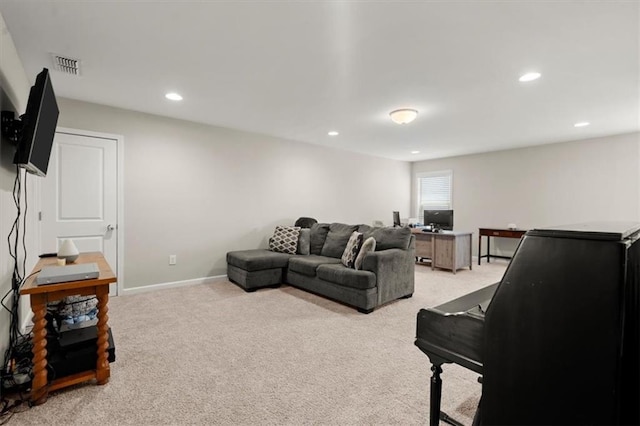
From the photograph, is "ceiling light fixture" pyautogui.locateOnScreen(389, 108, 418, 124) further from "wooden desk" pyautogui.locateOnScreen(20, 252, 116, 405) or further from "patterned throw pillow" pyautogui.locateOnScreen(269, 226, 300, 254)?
"wooden desk" pyautogui.locateOnScreen(20, 252, 116, 405)

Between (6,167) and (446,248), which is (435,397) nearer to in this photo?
(6,167)

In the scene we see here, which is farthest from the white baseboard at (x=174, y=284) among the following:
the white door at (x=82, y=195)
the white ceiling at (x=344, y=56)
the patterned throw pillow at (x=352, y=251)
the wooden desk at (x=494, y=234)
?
the wooden desk at (x=494, y=234)

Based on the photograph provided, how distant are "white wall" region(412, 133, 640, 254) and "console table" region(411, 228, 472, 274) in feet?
4.38

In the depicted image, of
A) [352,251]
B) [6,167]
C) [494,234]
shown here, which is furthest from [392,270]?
[494,234]

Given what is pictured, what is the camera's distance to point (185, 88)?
3.14m

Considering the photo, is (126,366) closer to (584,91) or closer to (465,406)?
(465,406)

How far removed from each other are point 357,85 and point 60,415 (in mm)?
3293

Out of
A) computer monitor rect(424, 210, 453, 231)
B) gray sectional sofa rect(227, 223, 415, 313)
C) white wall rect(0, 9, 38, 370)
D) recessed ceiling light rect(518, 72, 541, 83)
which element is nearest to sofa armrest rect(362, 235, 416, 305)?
gray sectional sofa rect(227, 223, 415, 313)

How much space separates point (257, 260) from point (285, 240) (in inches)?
29.6

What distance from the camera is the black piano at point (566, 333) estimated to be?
0.86 meters

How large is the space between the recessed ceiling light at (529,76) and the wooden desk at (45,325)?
3720 millimetres

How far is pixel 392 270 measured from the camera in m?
3.47

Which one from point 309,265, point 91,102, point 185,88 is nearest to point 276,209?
point 309,265

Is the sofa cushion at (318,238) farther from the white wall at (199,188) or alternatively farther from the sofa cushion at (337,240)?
the white wall at (199,188)
